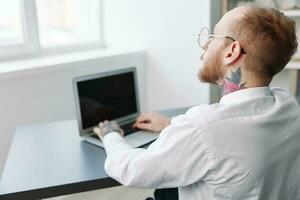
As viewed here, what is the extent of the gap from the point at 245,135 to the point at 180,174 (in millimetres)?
195

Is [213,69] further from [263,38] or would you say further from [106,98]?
[106,98]

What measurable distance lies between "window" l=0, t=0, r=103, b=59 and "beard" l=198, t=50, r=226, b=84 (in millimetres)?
1670

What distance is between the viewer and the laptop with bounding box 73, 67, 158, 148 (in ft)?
5.55

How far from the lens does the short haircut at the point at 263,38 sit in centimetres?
101

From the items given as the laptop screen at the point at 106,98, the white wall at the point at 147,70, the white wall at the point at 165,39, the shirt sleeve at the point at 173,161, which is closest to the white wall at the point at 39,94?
the white wall at the point at 147,70

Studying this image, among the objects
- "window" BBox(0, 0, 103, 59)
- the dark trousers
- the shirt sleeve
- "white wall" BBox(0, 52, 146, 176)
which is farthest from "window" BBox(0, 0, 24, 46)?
the shirt sleeve

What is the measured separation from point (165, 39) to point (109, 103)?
0.87 metres

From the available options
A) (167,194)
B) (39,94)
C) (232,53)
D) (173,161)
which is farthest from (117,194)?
(232,53)

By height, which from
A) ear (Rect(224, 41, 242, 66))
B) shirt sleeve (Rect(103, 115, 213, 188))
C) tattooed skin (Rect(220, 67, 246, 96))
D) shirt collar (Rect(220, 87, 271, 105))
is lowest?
shirt sleeve (Rect(103, 115, 213, 188))

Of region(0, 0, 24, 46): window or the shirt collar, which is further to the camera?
region(0, 0, 24, 46): window

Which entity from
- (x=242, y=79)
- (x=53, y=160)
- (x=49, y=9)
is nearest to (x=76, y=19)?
(x=49, y=9)

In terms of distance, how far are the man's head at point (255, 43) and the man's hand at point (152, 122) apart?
71cm

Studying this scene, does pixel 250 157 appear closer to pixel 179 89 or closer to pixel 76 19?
pixel 179 89

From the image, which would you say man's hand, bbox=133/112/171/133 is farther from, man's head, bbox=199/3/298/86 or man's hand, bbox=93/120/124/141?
man's head, bbox=199/3/298/86
